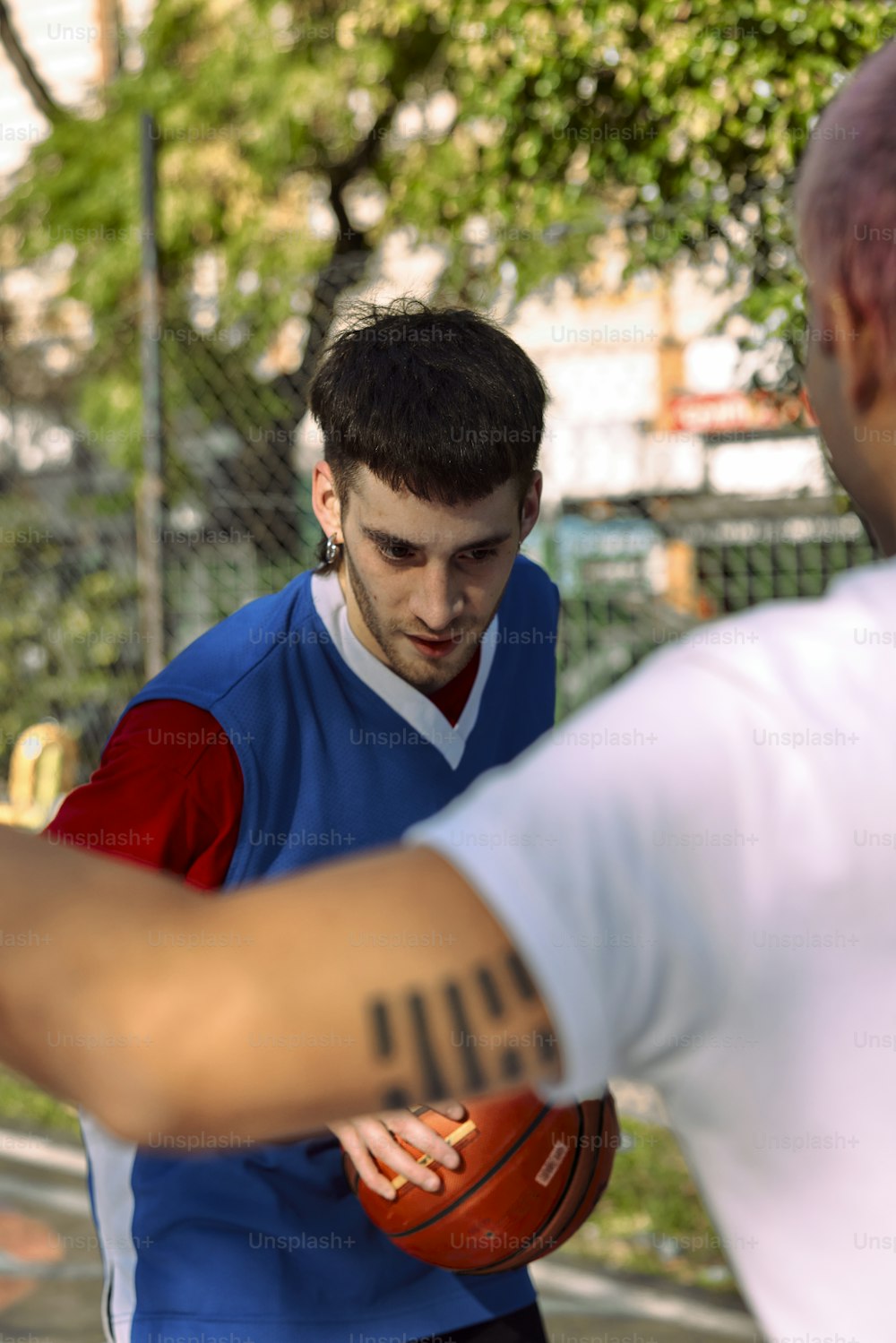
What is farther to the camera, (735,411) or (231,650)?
(735,411)

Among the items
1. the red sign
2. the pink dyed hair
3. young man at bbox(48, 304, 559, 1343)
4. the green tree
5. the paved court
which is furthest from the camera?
the red sign

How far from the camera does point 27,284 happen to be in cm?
1080

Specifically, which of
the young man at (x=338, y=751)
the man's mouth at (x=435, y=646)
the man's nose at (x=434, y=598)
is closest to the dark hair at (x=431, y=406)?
the young man at (x=338, y=751)

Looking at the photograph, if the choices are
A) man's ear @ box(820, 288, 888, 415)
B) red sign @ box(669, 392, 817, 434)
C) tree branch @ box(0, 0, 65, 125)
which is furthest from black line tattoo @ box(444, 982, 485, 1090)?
tree branch @ box(0, 0, 65, 125)

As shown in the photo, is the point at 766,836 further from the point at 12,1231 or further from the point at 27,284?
the point at 27,284

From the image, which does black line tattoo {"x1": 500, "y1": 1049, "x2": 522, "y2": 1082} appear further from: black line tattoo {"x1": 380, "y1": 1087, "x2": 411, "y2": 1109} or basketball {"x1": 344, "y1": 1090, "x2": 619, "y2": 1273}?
basketball {"x1": 344, "y1": 1090, "x2": 619, "y2": 1273}

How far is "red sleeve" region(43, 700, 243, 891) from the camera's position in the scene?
2219 mm

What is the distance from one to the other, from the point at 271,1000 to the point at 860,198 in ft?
1.88

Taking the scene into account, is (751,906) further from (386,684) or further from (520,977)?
(386,684)

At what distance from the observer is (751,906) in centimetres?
87

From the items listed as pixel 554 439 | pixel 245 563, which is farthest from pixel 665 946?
pixel 245 563

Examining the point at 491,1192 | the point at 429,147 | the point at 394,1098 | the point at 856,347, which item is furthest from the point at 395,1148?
the point at 429,147

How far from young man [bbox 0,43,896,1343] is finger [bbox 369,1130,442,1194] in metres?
1.29

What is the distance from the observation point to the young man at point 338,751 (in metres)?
2.32
